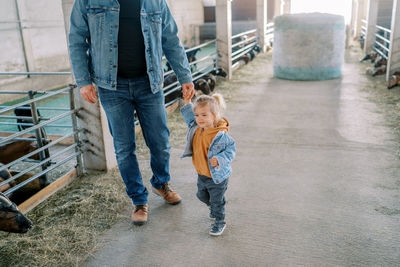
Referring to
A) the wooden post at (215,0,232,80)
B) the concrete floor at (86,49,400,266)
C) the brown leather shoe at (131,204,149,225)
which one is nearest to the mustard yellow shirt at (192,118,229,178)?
the concrete floor at (86,49,400,266)

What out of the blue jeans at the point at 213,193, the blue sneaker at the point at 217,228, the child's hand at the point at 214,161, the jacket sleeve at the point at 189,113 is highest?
the jacket sleeve at the point at 189,113

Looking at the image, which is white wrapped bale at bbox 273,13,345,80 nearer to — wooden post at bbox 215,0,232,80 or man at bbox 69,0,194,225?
wooden post at bbox 215,0,232,80

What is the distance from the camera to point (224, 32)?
9.49 m

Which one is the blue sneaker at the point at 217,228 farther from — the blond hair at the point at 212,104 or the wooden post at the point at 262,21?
the wooden post at the point at 262,21

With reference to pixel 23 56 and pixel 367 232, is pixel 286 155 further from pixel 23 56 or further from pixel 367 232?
pixel 23 56

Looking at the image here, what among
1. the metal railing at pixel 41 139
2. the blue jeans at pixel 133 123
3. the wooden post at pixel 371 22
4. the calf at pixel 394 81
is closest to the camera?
the blue jeans at pixel 133 123

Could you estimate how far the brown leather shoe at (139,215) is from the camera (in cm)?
302

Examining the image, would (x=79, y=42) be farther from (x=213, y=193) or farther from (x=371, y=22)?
(x=371, y=22)

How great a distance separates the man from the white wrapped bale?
639 cm

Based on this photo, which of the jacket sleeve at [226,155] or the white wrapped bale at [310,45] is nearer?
the jacket sleeve at [226,155]

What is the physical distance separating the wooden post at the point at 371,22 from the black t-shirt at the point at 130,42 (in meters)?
11.4

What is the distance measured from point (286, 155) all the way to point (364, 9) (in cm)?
1657

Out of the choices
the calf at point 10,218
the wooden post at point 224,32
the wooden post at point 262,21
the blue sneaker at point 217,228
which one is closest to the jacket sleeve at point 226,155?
the blue sneaker at point 217,228

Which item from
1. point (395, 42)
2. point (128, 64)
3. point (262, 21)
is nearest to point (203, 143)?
point (128, 64)
